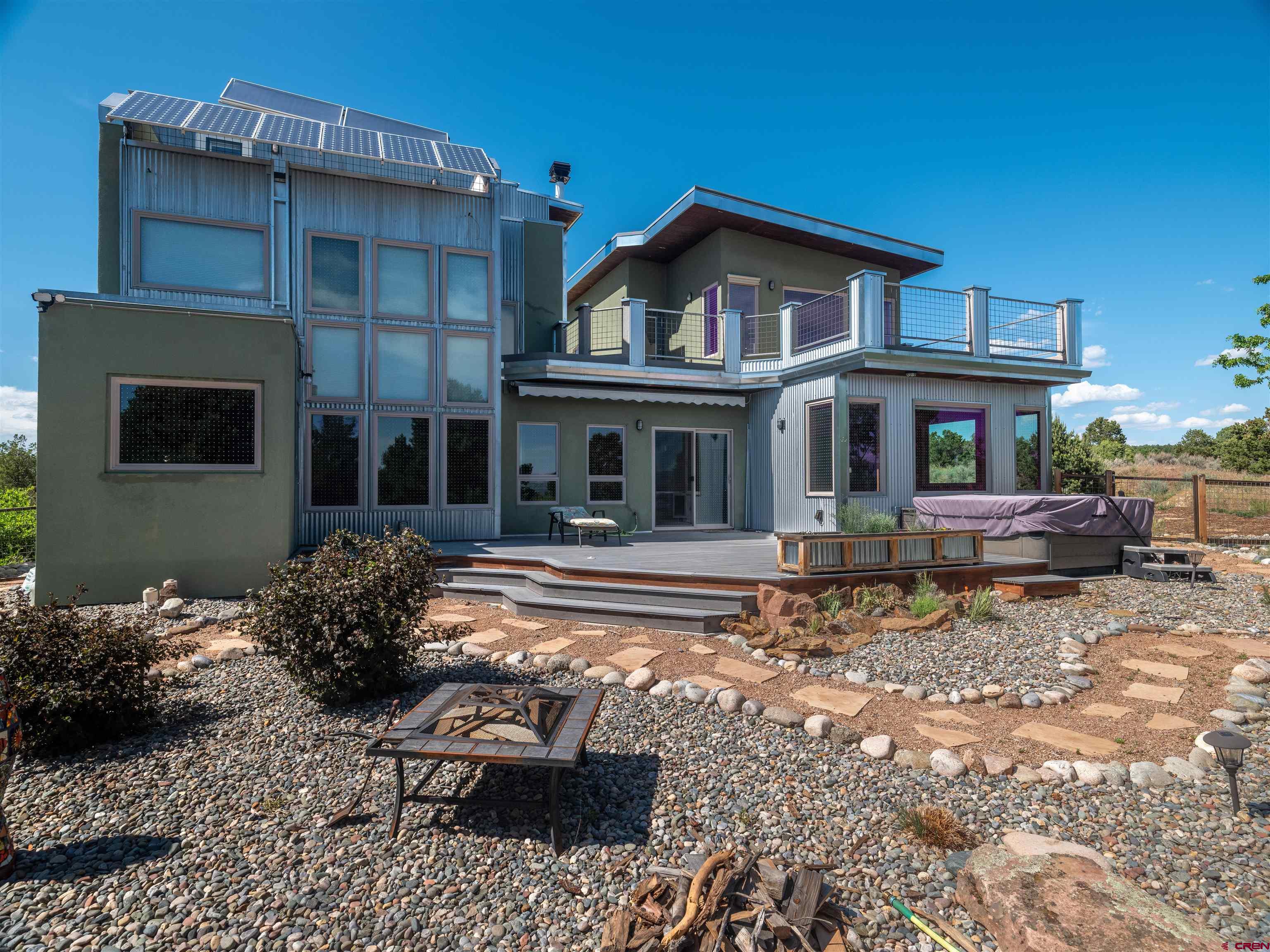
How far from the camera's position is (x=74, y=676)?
359 cm

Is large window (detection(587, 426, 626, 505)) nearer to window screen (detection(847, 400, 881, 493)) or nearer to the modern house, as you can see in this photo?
the modern house

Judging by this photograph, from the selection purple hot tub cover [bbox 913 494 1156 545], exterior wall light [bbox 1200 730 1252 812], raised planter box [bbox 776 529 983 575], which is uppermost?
purple hot tub cover [bbox 913 494 1156 545]

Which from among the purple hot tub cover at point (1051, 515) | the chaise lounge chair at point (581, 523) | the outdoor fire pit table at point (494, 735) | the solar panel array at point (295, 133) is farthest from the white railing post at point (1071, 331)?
the outdoor fire pit table at point (494, 735)

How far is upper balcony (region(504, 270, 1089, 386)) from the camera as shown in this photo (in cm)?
1027

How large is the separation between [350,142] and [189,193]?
267 cm

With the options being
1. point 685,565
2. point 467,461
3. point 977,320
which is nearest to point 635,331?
point 467,461

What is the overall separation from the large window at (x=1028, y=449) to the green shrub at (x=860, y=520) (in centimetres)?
353

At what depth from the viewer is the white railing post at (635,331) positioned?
1182 cm

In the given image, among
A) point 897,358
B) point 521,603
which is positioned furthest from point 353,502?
point 897,358

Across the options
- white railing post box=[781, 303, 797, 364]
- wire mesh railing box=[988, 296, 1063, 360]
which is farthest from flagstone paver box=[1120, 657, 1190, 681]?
white railing post box=[781, 303, 797, 364]

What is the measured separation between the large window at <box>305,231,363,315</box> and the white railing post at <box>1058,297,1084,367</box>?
13126 millimetres

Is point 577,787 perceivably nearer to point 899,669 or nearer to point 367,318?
point 899,669

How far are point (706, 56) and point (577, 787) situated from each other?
43.8 ft

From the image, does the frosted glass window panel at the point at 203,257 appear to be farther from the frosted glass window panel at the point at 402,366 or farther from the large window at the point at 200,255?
the frosted glass window panel at the point at 402,366
